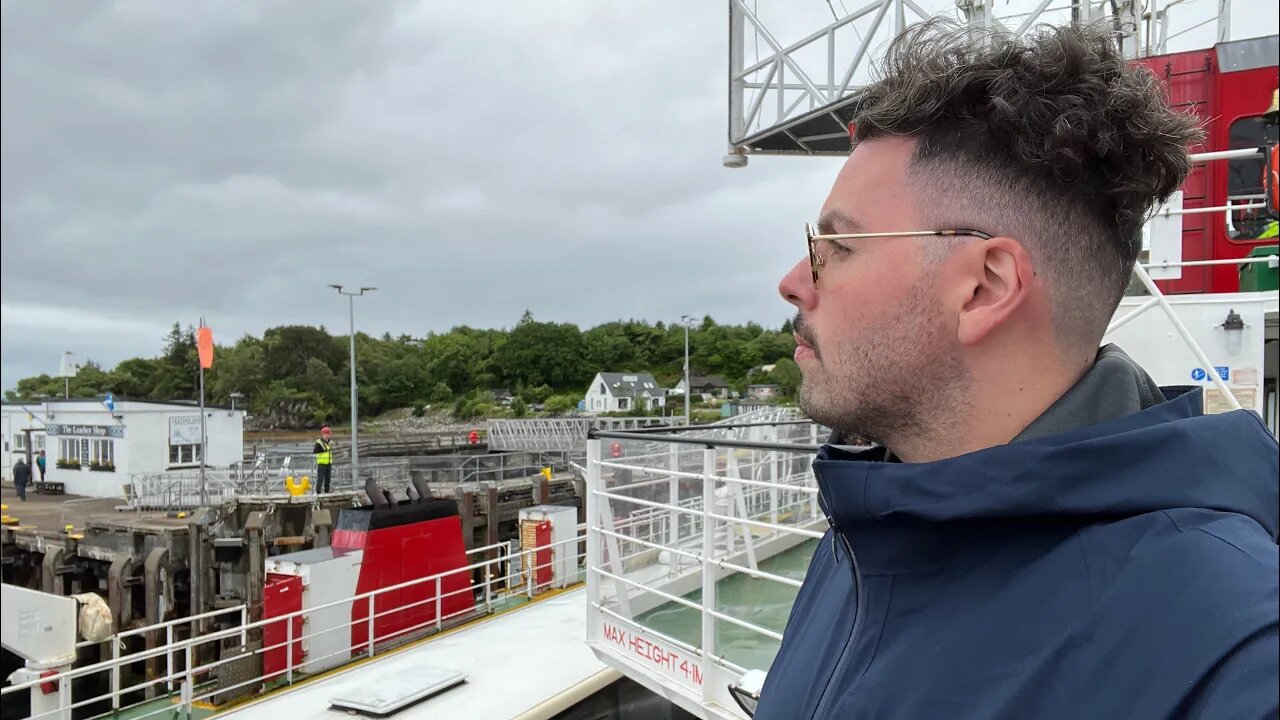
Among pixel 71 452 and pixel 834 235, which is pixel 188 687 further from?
pixel 71 452

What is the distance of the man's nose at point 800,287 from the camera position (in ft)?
3.98

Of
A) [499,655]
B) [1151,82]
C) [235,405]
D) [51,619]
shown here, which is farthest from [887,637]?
[235,405]

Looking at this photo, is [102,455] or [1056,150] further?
[102,455]

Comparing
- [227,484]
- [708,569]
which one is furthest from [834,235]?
[227,484]

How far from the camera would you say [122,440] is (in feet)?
86.0

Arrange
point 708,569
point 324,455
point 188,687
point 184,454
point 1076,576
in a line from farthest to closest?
1. point 184,454
2. point 324,455
3. point 188,687
4. point 708,569
5. point 1076,576

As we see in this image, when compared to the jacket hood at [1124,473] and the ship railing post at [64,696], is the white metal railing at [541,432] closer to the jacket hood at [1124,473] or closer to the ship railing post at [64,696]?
the ship railing post at [64,696]

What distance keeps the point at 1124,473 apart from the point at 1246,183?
604 centimetres

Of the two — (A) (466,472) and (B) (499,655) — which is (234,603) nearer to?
(A) (466,472)

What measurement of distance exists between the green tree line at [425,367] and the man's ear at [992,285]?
2684 centimetres

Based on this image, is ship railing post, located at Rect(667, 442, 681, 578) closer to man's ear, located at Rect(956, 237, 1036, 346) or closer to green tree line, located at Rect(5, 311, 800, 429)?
man's ear, located at Rect(956, 237, 1036, 346)

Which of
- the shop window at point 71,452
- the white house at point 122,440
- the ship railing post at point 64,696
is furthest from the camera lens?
the shop window at point 71,452

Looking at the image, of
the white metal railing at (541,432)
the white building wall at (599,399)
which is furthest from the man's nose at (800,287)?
the white building wall at (599,399)

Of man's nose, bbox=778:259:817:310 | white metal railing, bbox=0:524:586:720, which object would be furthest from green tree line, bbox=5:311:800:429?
man's nose, bbox=778:259:817:310
